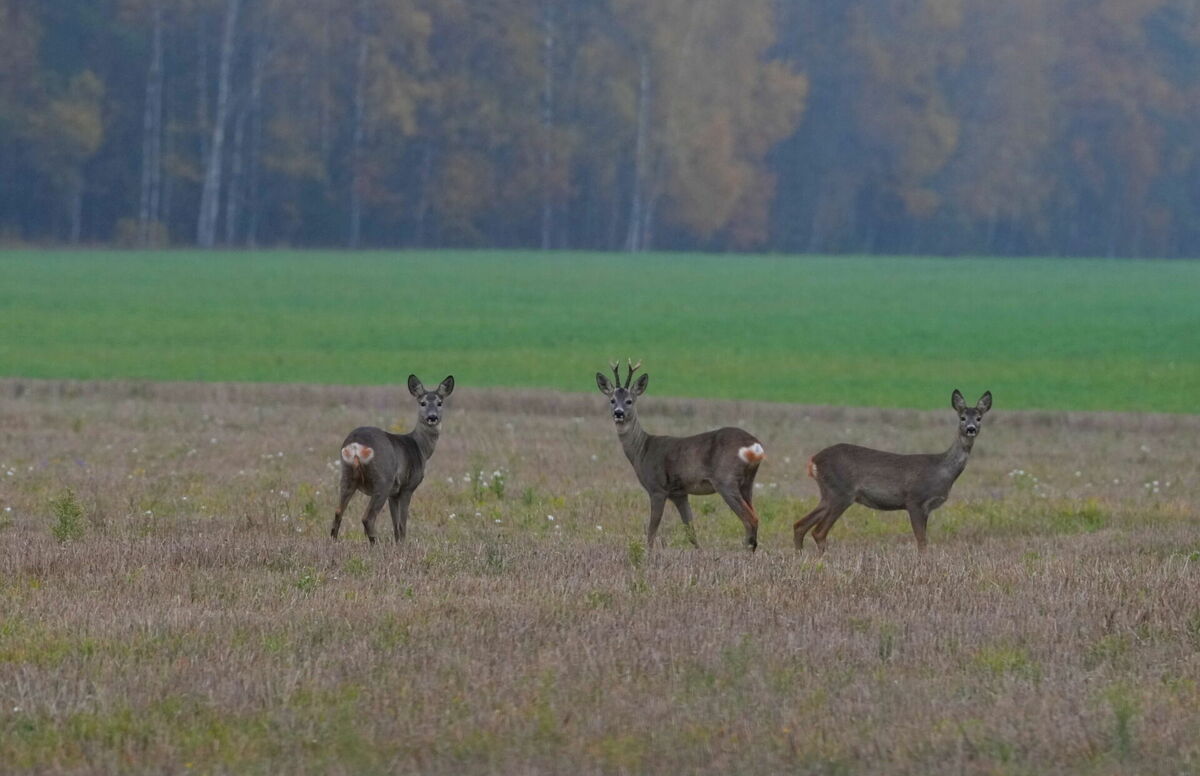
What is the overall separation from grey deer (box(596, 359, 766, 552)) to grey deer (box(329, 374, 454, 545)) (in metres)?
1.24

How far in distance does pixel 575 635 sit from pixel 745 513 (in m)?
4.11

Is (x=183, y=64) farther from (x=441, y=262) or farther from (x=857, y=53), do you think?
(x=857, y=53)

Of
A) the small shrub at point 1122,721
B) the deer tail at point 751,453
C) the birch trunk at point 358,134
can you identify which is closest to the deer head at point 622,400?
the deer tail at point 751,453

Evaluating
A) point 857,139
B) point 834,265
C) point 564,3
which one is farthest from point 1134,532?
point 857,139

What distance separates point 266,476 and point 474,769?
34.0 ft

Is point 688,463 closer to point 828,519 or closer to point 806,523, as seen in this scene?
point 806,523

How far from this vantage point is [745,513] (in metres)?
13.8

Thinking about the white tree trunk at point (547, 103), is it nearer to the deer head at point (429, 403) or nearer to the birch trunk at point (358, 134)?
the birch trunk at point (358, 134)

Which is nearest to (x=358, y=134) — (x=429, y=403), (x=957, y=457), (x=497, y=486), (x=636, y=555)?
(x=497, y=486)

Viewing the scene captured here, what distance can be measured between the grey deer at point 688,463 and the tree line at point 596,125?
70183 millimetres

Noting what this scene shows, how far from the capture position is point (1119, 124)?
124 meters

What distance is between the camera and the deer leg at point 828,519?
45.8ft

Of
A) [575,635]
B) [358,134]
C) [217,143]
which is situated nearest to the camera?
[575,635]

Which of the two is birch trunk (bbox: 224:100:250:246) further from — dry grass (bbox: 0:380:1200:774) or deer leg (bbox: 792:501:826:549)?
→ deer leg (bbox: 792:501:826:549)
